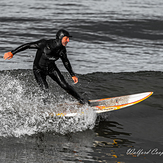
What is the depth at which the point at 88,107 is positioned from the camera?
8445 mm

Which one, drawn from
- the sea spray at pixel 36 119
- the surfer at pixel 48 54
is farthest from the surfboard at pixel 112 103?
the surfer at pixel 48 54

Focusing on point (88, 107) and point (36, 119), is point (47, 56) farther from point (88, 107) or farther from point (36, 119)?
point (88, 107)

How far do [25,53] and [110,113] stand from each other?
371 inches

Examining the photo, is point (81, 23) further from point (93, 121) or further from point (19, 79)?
point (93, 121)

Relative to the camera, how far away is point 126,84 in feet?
39.4

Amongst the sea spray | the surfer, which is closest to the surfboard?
the sea spray

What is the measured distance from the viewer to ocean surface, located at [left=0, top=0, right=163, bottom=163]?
6586 mm

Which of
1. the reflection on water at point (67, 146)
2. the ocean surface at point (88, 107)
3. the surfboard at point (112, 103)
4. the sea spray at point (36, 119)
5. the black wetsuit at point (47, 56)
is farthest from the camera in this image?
the surfboard at point (112, 103)

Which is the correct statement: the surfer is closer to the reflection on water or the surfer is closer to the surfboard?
the surfboard

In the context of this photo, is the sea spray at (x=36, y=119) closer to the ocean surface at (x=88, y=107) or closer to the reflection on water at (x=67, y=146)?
the ocean surface at (x=88, y=107)

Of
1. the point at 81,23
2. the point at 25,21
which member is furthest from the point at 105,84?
the point at 25,21

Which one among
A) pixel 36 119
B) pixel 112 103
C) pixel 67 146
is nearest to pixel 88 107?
pixel 112 103

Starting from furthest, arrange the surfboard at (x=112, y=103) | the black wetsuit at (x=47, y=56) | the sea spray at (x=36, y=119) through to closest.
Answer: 1. the surfboard at (x=112, y=103)
2. the black wetsuit at (x=47, y=56)
3. the sea spray at (x=36, y=119)

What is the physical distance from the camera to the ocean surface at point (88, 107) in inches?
259
